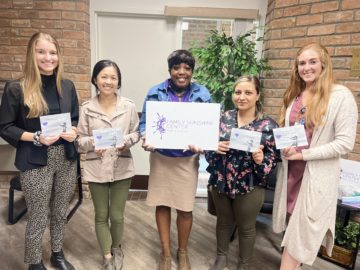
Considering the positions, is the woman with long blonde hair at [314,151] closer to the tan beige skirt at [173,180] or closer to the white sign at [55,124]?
the tan beige skirt at [173,180]

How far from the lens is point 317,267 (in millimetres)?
2109

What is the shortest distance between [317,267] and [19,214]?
8.51 feet

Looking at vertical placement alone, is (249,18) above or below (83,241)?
above

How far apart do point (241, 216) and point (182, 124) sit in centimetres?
67

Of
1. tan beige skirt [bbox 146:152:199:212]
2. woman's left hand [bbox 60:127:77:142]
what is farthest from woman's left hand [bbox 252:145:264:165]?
woman's left hand [bbox 60:127:77:142]

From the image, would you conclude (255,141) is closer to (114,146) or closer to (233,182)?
(233,182)

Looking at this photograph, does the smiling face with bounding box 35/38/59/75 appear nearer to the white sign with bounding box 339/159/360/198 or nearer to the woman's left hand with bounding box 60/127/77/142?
the woman's left hand with bounding box 60/127/77/142

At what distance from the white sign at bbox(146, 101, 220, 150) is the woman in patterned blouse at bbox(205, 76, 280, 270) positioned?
105 mm

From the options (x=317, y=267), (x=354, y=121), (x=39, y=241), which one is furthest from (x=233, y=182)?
(x=39, y=241)

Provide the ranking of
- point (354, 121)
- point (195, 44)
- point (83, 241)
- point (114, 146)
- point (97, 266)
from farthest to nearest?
point (195, 44) < point (83, 241) < point (97, 266) < point (114, 146) < point (354, 121)

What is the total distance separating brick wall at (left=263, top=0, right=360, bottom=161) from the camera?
2287mm

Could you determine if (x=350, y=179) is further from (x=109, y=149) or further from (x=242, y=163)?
(x=109, y=149)

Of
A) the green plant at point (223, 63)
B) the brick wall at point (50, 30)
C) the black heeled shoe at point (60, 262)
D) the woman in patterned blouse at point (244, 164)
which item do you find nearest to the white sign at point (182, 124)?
the woman in patterned blouse at point (244, 164)

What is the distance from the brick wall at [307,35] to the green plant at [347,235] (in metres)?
0.58
